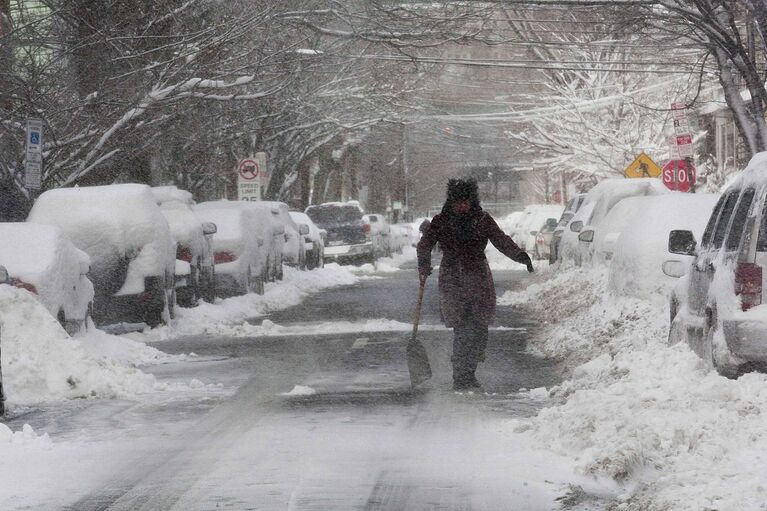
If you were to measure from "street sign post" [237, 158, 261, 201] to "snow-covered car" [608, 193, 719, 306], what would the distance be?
1799 cm

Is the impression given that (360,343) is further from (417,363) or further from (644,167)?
(644,167)

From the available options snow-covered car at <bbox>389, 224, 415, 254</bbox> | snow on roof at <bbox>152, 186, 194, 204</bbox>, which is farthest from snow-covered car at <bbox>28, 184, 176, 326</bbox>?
snow-covered car at <bbox>389, 224, 415, 254</bbox>

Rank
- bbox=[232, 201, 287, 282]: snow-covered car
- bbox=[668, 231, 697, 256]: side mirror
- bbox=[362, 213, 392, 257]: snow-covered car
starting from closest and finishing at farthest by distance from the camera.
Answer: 1. bbox=[668, 231, 697, 256]: side mirror
2. bbox=[232, 201, 287, 282]: snow-covered car
3. bbox=[362, 213, 392, 257]: snow-covered car

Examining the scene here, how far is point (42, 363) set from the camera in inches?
449

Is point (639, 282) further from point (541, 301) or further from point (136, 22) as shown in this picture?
point (136, 22)

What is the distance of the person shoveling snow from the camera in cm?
1136

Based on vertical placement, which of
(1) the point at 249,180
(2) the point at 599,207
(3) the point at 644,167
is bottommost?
(2) the point at 599,207

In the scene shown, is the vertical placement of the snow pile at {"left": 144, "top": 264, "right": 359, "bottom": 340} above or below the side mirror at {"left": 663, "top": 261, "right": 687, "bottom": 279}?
below

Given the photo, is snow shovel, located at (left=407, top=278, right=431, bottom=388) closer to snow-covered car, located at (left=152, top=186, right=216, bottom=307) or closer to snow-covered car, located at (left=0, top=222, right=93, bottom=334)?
snow-covered car, located at (left=0, top=222, right=93, bottom=334)

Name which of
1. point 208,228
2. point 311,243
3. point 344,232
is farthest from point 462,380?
point 344,232

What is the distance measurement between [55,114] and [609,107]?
2856 centimetres

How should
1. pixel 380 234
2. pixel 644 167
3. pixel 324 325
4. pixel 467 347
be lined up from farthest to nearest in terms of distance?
pixel 380 234, pixel 644 167, pixel 324 325, pixel 467 347

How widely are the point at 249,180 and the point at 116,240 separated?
16.4m

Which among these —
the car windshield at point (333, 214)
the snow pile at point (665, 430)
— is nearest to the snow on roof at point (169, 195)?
the snow pile at point (665, 430)
